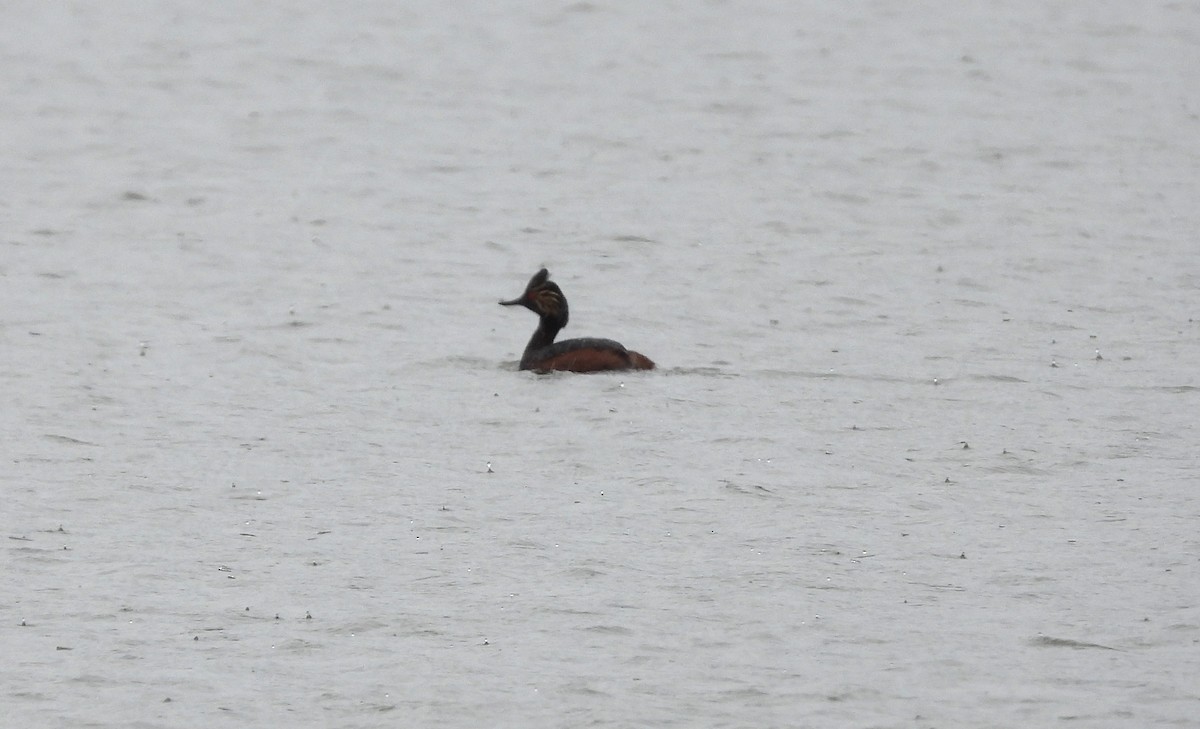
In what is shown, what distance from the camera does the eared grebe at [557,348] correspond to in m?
A: 15.6

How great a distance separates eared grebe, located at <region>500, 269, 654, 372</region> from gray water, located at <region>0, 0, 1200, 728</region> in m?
0.42

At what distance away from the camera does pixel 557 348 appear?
622 inches

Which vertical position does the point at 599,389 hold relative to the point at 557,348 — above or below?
below

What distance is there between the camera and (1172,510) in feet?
39.6

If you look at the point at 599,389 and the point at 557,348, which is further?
the point at 557,348

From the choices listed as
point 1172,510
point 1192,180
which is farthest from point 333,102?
point 1172,510

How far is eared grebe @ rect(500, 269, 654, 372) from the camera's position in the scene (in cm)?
→ 1562

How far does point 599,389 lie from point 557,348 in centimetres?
66

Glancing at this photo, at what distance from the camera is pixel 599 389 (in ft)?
50.2

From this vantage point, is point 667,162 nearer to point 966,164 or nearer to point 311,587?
point 966,164

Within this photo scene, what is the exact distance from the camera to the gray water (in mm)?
9734

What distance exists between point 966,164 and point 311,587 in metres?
15.4

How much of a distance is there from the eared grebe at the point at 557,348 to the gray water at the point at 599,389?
0.42 meters

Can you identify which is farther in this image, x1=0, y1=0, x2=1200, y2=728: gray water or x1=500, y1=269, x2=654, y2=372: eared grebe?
x1=500, y1=269, x2=654, y2=372: eared grebe
